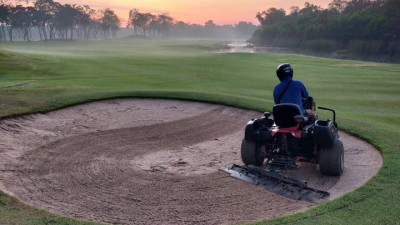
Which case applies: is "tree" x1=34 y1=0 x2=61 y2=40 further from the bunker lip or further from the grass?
the bunker lip

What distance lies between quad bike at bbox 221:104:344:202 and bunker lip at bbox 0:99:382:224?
34 centimetres

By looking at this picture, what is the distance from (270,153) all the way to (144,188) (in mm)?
2822

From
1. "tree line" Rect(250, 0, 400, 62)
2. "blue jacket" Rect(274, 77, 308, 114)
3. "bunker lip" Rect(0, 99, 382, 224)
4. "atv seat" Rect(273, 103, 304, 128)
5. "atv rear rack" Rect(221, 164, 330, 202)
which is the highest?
"tree line" Rect(250, 0, 400, 62)

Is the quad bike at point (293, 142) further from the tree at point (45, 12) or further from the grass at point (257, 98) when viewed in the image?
the tree at point (45, 12)

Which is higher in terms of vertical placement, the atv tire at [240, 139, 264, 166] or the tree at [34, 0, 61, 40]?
the tree at [34, 0, 61, 40]

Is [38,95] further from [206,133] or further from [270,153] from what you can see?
[270,153]

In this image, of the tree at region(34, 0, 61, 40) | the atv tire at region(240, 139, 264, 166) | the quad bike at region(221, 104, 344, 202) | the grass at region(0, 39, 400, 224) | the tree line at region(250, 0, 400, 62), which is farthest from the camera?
the tree at region(34, 0, 61, 40)

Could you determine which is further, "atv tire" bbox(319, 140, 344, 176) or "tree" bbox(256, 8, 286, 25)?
"tree" bbox(256, 8, 286, 25)

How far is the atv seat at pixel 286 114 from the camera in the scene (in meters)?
7.81

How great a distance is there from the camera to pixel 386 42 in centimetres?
8631

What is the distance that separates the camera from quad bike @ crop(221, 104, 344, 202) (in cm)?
775

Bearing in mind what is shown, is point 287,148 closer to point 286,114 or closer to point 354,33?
point 286,114

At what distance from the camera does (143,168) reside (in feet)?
29.0

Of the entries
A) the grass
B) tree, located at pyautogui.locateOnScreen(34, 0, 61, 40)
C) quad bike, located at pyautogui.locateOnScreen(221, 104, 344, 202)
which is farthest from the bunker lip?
tree, located at pyautogui.locateOnScreen(34, 0, 61, 40)
